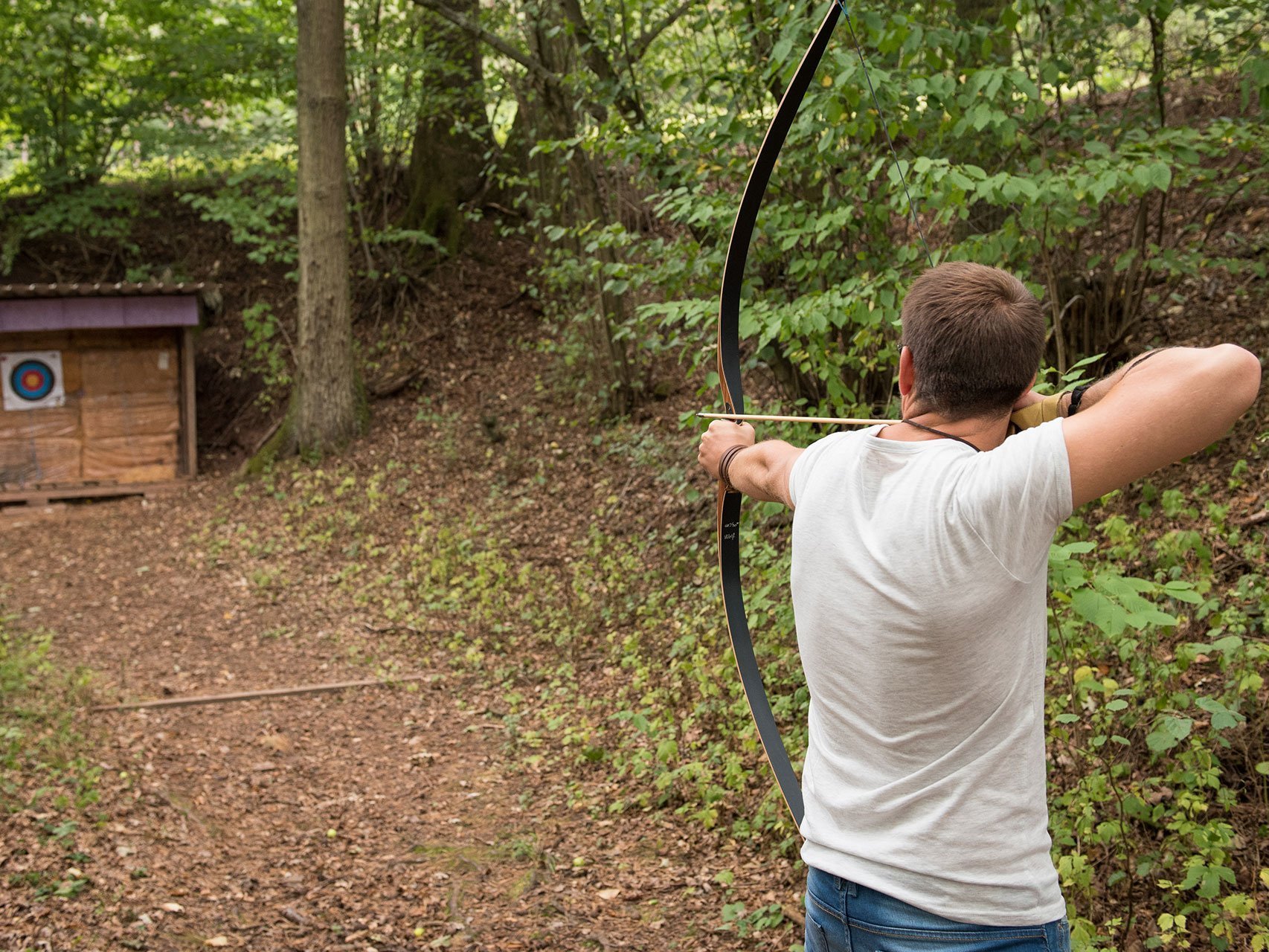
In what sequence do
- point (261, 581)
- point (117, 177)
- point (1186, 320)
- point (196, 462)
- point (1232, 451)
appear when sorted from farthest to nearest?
point (117, 177)
point (196, 462)
point (261, 581)
point (1186, 320)
point (1232, 451)

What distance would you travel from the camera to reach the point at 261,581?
7.95 meters

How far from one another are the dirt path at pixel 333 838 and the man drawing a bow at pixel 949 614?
1975mm

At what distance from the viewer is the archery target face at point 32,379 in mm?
10961

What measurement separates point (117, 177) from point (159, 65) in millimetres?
2285

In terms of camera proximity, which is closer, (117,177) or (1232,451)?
(1232,451)

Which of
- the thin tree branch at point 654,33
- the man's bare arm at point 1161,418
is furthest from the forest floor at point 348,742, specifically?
the thin tree branch at point 654,33

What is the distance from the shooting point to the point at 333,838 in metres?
4.25

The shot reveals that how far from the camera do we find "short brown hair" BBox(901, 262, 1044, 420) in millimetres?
1328

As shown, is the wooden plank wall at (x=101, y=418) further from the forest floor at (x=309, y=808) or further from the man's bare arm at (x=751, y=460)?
the man's bare arm at (x=751, y=460)

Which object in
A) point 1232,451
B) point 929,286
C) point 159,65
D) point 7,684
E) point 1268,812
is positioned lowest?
point 7,684

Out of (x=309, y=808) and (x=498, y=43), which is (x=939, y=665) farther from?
(x=498, y=43)

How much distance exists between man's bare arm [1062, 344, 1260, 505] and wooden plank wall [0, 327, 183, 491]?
457 inches

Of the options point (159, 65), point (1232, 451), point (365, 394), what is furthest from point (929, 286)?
point (159, 65)

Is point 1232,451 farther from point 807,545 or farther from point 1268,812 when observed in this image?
point 807,545
